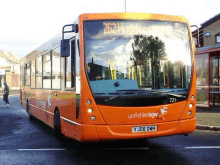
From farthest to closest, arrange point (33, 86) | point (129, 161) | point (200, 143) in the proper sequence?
point (33, 86), point (200, 143), point (129, 161)

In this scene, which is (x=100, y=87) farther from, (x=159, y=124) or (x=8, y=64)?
(x=8, y=64)

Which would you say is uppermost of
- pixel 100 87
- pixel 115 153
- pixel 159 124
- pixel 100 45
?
pixel 100 45

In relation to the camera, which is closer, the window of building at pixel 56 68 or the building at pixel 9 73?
the window of building at pixel 56 68

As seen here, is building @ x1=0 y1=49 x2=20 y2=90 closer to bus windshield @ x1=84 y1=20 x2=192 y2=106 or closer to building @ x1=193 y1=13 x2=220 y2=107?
building @ x1=193 y1=13 x2=220 y2=107

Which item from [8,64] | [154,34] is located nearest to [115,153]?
[154,34]

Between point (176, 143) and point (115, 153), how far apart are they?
1.86 metres

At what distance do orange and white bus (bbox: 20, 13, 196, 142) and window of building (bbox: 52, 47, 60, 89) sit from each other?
1.52 meters

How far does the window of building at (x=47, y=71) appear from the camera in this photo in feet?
36.6

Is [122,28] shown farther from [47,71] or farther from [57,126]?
[47,71]

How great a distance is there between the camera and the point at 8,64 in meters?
79.6

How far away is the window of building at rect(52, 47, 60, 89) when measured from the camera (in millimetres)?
9859

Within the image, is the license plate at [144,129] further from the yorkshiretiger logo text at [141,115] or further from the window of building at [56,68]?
the window of building at [56,68]

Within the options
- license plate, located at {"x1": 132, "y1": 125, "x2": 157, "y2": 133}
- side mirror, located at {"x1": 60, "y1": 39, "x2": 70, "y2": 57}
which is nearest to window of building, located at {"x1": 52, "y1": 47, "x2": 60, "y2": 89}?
side mirror, located at {"x1": 60, "y1": 39, "x2": 70, "y2": 57}

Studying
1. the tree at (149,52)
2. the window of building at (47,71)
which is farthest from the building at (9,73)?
the tree at (149,52)
